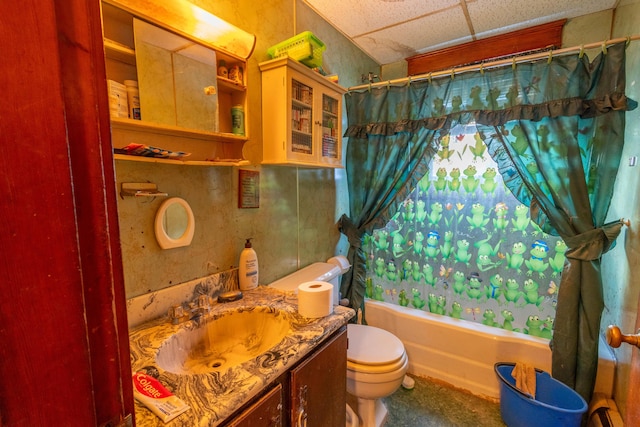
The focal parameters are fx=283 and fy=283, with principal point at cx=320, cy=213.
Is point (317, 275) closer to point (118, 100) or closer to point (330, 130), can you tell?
point (330, 130)

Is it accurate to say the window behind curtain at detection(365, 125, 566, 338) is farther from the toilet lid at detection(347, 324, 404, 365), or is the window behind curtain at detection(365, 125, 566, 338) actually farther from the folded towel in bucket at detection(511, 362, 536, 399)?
the toilet lid at detection(347, 324, 404, 365)

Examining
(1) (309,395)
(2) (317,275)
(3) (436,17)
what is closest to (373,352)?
(2) (317,275)

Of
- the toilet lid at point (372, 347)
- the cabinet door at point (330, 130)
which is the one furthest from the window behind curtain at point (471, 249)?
the cabinet door at point (330, 130)

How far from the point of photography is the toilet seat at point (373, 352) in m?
1.42

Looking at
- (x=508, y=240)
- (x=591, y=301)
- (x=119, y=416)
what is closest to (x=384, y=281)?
(x=508, y=240)

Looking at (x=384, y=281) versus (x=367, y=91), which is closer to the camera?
(x=367, y=91)

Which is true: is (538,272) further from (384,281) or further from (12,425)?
(12,425)

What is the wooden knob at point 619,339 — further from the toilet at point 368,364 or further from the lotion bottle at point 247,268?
the lotion bottle at point 247,268

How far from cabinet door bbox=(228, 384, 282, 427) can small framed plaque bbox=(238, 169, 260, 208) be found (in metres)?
0.83

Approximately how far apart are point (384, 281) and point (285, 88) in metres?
1.59

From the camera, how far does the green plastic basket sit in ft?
4.47

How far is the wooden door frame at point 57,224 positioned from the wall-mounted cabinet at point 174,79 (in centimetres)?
63

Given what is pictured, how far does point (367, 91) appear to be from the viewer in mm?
2096

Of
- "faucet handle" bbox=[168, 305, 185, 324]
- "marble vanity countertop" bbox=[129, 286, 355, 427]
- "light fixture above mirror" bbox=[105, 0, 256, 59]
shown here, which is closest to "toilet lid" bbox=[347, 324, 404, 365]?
"marble vanity countertop" bbox=[129, 286, 355, 427]
